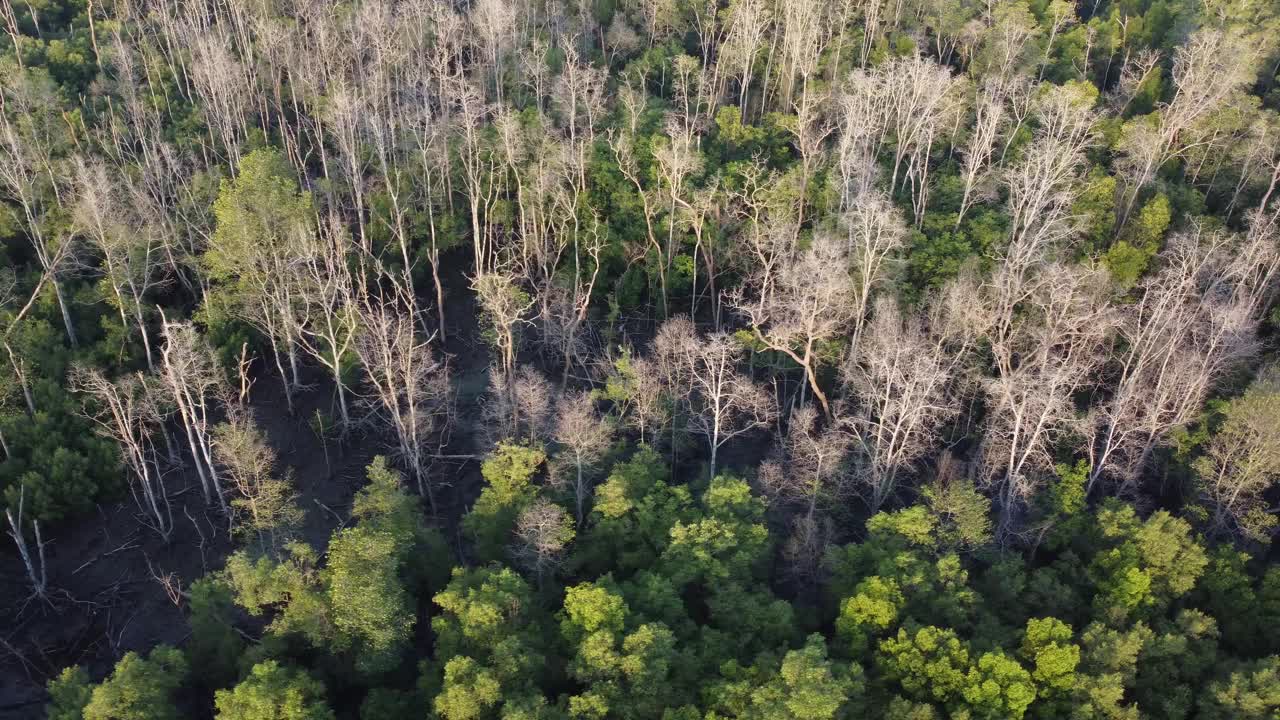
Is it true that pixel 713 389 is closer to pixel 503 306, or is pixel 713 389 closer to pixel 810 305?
pixel 810 305

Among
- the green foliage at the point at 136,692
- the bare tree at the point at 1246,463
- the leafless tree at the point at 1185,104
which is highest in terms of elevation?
the leafless tree at the point at 1185,104

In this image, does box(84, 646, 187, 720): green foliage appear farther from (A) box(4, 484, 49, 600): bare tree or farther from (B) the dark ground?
(A) box(4, 484, 49, 600): bare tree

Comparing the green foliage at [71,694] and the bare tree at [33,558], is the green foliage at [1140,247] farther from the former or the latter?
the bare tree at [33,558]

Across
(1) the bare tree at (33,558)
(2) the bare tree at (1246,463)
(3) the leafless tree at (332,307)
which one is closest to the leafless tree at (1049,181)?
(2) the bare tree at (1246,463)

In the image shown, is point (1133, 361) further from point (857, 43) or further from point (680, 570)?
point (857, 43)

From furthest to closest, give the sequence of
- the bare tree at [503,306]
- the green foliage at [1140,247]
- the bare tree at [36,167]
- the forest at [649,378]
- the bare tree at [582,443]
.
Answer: the green foliage at [1140,247], the bare tree at [36,167], the bare tree at [503,306], the bare tree at [582,443], the forest at [649,378]

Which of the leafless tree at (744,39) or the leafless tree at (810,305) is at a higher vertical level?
the leafless tree at (744,39)

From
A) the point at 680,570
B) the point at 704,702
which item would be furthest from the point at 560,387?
the point at 704,702

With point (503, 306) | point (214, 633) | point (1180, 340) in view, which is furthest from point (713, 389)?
point (214, 633)
